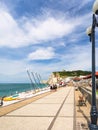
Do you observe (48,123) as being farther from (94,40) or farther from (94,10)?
(94,10)

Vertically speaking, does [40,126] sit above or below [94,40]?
below

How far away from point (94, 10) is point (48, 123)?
571 cm

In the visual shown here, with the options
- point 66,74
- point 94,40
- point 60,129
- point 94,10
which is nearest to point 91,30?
point 94,40

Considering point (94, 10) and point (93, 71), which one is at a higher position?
point (94, 10)

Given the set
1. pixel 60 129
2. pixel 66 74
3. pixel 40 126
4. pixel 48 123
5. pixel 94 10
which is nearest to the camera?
pixel 94 10

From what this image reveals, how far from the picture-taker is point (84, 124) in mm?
10297

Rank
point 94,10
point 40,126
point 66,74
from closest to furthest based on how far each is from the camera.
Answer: point 94,10
point 40,126
point 66,74

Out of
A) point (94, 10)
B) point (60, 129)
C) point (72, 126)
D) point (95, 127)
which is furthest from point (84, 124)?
point (94, 10)

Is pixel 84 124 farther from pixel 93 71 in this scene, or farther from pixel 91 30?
pixel 91 30

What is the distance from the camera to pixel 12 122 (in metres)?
10.8

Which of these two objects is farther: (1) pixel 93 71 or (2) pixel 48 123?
(2) pixel 48 123

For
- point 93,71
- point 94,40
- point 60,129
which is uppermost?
point 94,40

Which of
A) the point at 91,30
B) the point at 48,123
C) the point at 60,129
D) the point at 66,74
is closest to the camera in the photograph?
the point at 91,30

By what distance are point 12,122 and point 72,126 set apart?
2871mm
